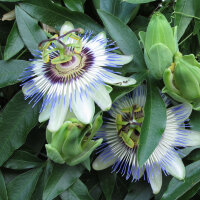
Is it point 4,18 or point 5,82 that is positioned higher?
point 4,18

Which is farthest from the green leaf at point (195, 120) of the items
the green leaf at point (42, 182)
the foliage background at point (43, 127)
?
the green leaf at point (42, 182)

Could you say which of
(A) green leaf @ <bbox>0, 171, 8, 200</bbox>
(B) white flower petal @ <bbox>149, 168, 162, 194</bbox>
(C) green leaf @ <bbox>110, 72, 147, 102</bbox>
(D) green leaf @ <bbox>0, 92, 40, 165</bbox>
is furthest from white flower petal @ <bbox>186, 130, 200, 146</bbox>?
(A) green leaf @ <bbox>0, 171, 8, 200</bbox>

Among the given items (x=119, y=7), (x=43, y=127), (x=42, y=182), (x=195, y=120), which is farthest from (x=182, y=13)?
(x=42, y=182)

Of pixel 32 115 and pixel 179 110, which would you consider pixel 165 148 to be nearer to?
pixel 179 110

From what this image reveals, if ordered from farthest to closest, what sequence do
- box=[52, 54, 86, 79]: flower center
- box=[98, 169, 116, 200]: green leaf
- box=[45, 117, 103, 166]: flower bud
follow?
box=[98, 169, 116, 200]: green leaf → box=[52, 54, 86, 79]: flower center → box=[45, 117, 103, 166]: flower bud

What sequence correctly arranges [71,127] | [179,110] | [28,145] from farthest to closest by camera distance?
1. [28,145]
2. [179,110]
3. [71,127]

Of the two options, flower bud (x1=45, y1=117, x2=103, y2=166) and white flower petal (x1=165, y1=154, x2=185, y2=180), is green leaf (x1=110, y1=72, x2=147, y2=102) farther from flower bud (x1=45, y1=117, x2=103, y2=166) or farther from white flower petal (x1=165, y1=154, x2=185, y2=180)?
white flower petal (x1=165, y1=154, x2=185, y2=180)

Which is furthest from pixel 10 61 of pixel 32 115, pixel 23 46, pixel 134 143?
pixel 134 143

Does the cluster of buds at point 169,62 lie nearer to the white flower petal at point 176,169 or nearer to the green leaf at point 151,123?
the green leaf at point 151,123
